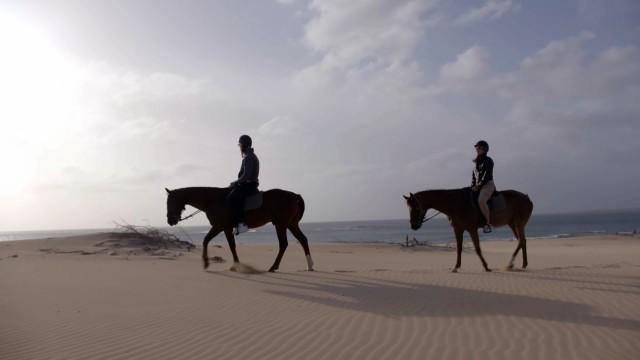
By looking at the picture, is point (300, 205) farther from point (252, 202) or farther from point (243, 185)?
point (243, 185)

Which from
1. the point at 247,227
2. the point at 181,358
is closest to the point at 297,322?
the point at 181,358

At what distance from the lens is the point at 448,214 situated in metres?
12.4

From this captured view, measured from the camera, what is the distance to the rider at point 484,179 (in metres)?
12.2

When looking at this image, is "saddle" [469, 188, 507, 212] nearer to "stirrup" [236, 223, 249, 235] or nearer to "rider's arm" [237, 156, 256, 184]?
"rider's arm" [237, 156, 256, 184]

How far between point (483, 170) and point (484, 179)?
23 centimetres

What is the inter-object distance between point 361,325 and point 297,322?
0.90m

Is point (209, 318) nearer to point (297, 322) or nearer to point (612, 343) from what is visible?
point (297, 322)

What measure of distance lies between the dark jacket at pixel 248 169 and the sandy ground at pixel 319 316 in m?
2.27

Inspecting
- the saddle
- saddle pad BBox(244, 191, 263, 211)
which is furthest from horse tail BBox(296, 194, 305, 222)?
the saddle

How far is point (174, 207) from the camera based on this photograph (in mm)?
→ 12453

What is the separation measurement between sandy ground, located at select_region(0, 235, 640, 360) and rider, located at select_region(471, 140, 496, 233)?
162 cm

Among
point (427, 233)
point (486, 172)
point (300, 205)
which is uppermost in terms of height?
point (486, 172)

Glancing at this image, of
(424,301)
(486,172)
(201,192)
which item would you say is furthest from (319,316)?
(486,172)

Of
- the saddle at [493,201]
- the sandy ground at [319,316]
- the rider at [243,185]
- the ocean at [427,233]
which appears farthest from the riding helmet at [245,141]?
the ocean at [427,233]
